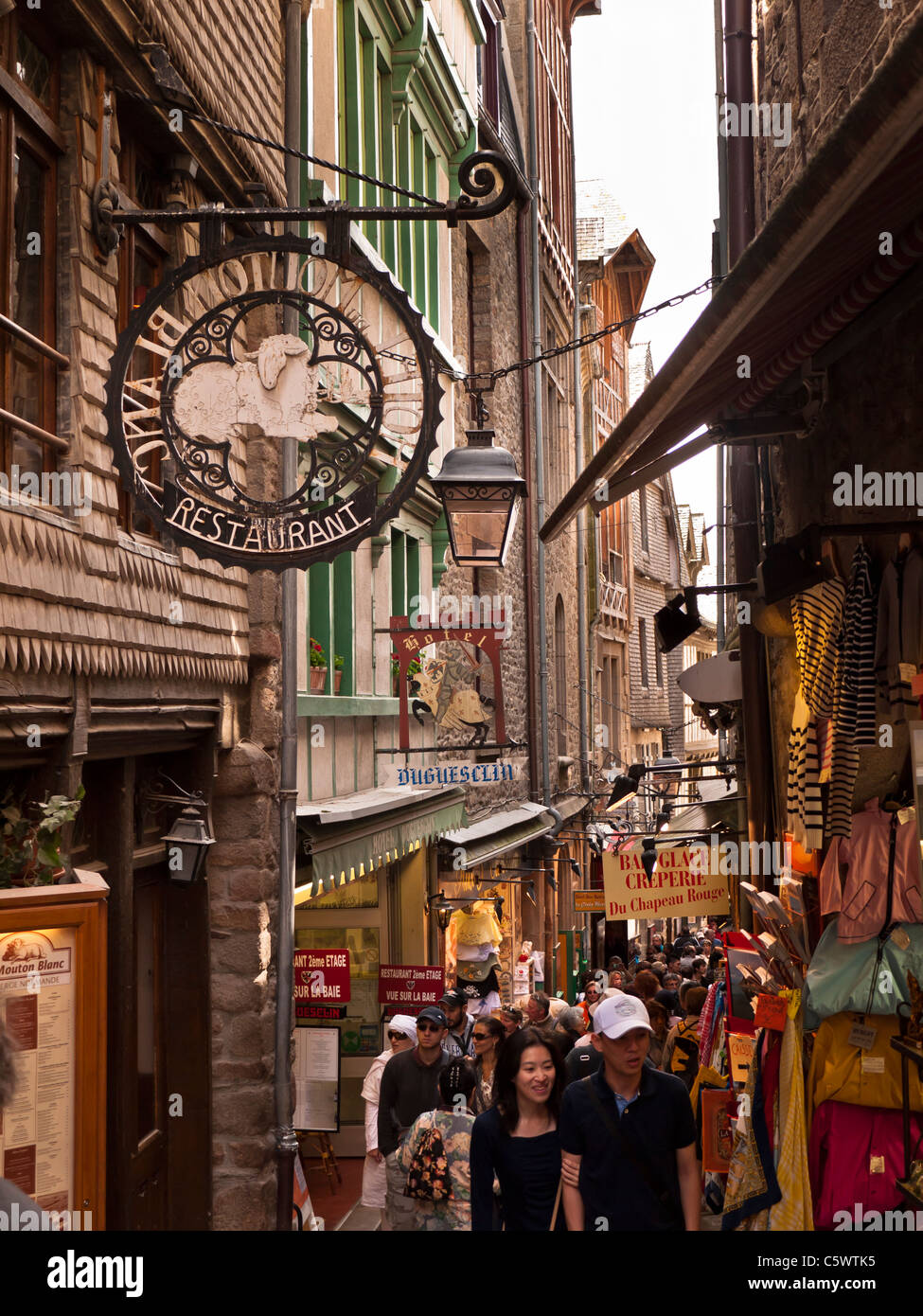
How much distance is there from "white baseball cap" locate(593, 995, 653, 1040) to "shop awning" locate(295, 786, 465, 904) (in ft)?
14.4

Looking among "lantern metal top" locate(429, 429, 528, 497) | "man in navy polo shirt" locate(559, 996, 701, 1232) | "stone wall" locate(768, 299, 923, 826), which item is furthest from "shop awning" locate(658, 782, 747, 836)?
"man in navy polo shirt" locate(559, 996, 701, 1232)

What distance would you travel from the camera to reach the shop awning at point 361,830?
9.59m

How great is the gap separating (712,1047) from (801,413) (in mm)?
3966

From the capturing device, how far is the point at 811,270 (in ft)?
13.4

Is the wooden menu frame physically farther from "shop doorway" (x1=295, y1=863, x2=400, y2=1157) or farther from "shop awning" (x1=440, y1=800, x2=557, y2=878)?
"shop awning" (x1=440, y1=800, x2=557, y2=878)

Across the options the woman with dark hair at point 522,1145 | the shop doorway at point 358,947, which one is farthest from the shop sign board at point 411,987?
the woman with dark hair at point 522,1145

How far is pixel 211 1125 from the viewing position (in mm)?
8055

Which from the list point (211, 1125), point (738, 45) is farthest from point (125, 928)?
point (738, 45)

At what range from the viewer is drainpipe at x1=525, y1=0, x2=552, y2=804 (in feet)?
72.6

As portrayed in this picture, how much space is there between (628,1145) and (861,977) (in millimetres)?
1101

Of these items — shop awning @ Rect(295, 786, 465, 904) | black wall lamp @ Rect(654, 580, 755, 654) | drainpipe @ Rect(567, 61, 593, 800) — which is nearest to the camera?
black wall lamp @ Rect(654, 580, 755, 654)

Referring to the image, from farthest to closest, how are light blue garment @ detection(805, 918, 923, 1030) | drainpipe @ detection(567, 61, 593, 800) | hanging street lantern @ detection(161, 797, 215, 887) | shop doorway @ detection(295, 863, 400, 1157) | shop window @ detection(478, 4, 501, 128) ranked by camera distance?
drainpipe @ detection(567, 61, 593, 800), shop window @ detection(478, 4, 501, 128), shop doorway @ detection(295, 863, 400, 1157), hanging street lantern @ detection(161, 797, 215, 887), light blue garment @ detection(805, 918, 923, 1030)

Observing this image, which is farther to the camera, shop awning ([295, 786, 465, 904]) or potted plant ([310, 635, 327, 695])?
potted plant ([310, 635, 327, 695])
